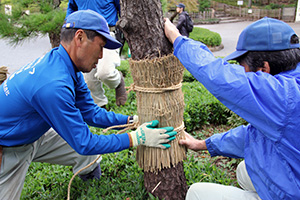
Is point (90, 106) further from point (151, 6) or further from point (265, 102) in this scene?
point (265, 102)

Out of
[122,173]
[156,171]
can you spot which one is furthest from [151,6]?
[122,173]

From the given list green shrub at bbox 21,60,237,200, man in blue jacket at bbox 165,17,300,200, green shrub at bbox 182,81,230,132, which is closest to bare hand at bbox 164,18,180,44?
man in blue jacket at bbox 165,17,300,200

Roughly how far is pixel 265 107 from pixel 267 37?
428mm

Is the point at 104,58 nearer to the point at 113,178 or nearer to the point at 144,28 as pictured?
the point at 113,178

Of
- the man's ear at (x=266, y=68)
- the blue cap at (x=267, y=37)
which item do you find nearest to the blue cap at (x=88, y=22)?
the blue cap at (x=267, y=37)

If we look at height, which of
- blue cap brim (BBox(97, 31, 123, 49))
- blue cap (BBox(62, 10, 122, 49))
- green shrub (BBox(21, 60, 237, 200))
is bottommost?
green shrub (BBox(21, 60, 237, 200))

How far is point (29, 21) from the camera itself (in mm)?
4715

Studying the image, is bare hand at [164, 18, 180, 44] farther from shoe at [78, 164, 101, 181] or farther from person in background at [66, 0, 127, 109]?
person in background at [66, 0, 127, 109]

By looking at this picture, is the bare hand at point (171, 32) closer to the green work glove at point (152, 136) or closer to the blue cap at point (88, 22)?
the blue cap at point (88, 22)

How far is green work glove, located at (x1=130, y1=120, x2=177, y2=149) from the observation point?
196 cm

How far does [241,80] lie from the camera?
55.4 inches

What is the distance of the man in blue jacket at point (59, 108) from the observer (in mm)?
1750

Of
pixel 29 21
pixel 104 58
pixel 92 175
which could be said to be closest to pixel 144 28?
pixel 92 175

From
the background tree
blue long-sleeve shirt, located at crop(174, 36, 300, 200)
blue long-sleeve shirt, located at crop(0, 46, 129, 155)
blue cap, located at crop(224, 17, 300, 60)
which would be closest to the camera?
blue long-sleeve shirt, located at crop(174, 36, 300, 200)
